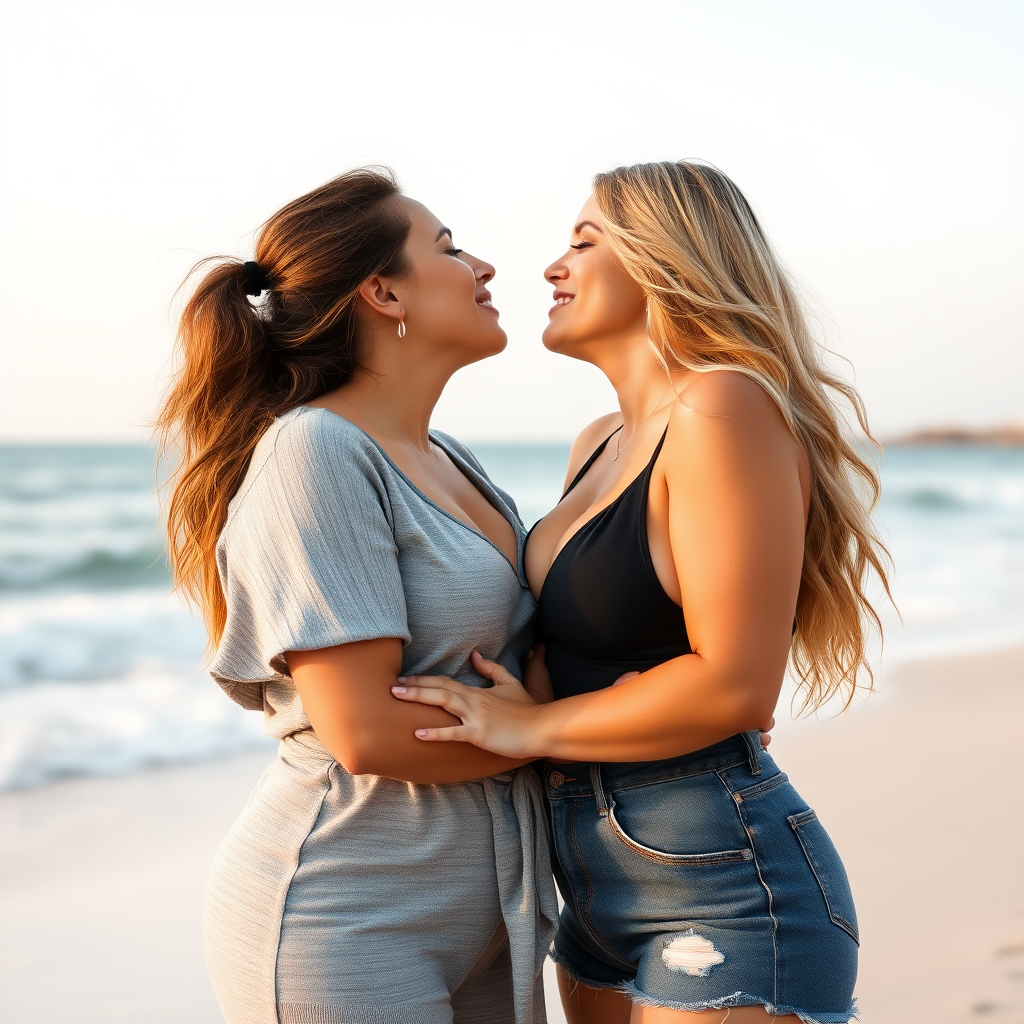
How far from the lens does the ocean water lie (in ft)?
21.6

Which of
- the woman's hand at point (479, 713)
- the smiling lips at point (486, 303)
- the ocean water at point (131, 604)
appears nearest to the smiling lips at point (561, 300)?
the smiling lips at point (486, 303)

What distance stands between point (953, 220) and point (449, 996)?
17.9m

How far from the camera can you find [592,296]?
98.5 inches

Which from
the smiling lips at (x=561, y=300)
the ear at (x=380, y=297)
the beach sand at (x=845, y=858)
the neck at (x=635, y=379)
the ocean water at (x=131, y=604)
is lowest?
the ocean water at (x=131, y=604)

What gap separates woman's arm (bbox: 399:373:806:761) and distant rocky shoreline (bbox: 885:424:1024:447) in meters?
33.9

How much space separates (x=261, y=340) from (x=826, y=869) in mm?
1564

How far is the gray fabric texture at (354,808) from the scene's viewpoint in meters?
1.96

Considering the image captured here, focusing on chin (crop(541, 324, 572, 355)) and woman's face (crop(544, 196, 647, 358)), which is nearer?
woman's face (crop(544, 196, 647, 358))

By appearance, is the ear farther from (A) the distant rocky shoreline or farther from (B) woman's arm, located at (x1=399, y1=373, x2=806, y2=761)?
(A) the distant rocky shoreline

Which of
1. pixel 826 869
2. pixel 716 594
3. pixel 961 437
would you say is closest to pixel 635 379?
pixel 716 594

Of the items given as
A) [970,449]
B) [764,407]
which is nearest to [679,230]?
[764,407]

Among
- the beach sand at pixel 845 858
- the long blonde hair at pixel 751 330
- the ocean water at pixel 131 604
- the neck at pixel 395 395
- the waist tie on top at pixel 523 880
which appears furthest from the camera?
the ocean water at pixel 131 604

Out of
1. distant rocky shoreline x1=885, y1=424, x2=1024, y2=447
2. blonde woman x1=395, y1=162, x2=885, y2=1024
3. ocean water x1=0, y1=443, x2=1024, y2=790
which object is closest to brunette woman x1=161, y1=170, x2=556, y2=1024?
blonde woman x1=395, y1=162, x2=885, y2=1024

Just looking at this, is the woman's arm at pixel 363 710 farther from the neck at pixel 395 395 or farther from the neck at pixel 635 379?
the neck at pixel 635 379
